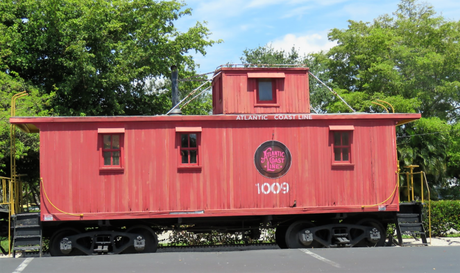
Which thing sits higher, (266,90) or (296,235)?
(266,90)

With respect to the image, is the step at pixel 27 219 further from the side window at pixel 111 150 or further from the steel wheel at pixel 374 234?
the steel wheel at pixel 374 234

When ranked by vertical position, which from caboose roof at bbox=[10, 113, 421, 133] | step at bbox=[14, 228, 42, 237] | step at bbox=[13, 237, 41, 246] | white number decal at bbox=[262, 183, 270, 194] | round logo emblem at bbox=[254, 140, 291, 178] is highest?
caboose roof at bbox=[10, 113, 421, 133]

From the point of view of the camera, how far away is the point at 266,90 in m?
14.5

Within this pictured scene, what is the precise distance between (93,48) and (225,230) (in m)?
14.6

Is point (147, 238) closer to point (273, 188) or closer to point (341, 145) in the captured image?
point (273, 188)

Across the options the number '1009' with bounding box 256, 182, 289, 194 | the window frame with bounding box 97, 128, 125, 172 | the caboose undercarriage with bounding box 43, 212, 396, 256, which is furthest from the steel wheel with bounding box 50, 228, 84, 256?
the number '1009' with bounding box 256, 182, 289, 194

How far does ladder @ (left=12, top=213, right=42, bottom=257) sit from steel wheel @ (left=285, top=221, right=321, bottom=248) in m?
6.80

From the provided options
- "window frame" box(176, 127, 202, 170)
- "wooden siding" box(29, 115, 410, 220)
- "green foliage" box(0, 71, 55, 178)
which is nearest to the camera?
"wooden siding" box(29, 115, 410, 220)

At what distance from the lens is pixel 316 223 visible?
1488cm

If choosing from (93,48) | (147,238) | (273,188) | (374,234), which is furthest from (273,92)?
(93,48)

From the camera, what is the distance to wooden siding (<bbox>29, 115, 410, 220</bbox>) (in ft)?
43.5

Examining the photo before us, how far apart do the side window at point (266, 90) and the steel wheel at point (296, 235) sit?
12.0 ft

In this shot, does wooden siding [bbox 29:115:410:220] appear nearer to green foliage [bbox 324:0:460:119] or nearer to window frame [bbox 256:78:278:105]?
window frame [bbox 256:78:278:105]

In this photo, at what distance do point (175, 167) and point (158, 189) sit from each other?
75 centimetres
